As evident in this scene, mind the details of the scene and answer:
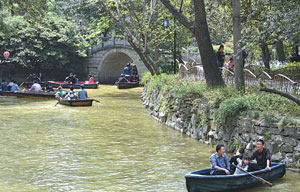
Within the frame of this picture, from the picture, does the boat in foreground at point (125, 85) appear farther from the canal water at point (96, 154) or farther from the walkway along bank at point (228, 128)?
the walkway along bank at point (228, 128)

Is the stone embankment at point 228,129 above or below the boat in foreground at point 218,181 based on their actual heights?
above

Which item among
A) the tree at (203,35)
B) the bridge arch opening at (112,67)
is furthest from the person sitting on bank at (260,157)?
the bridge arch opening at (112,67)

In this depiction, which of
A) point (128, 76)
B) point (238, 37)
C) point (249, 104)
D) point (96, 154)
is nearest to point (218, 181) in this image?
point (249, 104)

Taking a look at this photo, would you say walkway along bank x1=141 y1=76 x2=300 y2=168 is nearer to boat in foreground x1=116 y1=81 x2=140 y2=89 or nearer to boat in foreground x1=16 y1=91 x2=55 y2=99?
boat in foreground x1=16 y1=91 x2=55 y2=99

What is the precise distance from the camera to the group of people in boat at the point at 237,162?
996cm

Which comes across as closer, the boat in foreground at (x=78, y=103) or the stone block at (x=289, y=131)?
the stone block at (x=289, y=131)

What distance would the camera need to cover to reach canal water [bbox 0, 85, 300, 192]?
10656mm

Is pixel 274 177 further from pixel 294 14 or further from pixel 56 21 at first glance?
pixel 56 21

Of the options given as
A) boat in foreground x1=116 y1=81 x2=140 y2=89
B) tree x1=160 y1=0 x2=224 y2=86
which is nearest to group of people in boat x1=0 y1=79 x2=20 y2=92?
boat in foreground x1=116 y1=81 x2=140 y2=89

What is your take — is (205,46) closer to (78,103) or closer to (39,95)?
(78,103)

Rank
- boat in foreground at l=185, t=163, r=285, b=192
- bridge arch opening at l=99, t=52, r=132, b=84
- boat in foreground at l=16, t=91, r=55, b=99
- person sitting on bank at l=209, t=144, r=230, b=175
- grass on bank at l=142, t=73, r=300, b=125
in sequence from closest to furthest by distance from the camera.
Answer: boat in foreground at l=185, t=163, r=285, b=192 → person sitting on bank at l=209, t=144, r=230, b=175 → grass on bank at l=142, t=73, r=300, b=125 → boat in foreground at l=16, t=91, r=55, b=99 → bridge arch opening at l=99, t=52, r=132, b=84

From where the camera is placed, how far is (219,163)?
33.6ft

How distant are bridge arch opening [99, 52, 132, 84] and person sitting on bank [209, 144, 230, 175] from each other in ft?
118

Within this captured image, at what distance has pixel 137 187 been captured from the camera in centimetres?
1039
